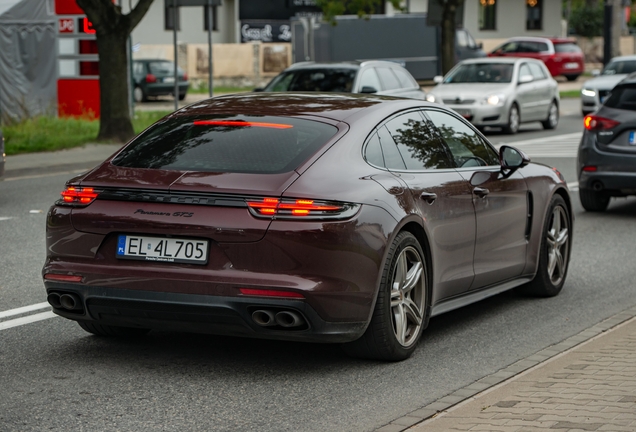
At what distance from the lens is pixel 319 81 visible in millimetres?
19500

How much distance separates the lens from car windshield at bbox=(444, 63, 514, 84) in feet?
88.2

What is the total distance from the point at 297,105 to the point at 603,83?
24.7m

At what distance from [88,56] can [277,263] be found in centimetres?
2257

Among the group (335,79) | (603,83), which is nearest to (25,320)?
(335,79)

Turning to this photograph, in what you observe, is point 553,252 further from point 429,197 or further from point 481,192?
point 429,197

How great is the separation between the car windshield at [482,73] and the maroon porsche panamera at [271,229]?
66.3 feet

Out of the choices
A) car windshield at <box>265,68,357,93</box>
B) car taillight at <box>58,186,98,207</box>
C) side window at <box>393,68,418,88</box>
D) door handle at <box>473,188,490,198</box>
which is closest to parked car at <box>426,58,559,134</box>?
side window at <box>393,68,418,88</box>

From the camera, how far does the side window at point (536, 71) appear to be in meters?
27.8

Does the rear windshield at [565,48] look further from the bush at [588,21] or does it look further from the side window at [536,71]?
the side window at [536,71]

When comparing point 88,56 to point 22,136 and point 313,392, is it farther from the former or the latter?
point 313,392

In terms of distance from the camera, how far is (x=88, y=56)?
2734cm

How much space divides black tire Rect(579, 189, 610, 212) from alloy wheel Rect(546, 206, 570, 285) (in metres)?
4.92

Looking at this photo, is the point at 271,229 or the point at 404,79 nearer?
the point at 271,229

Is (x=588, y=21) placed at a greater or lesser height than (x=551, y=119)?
greater
